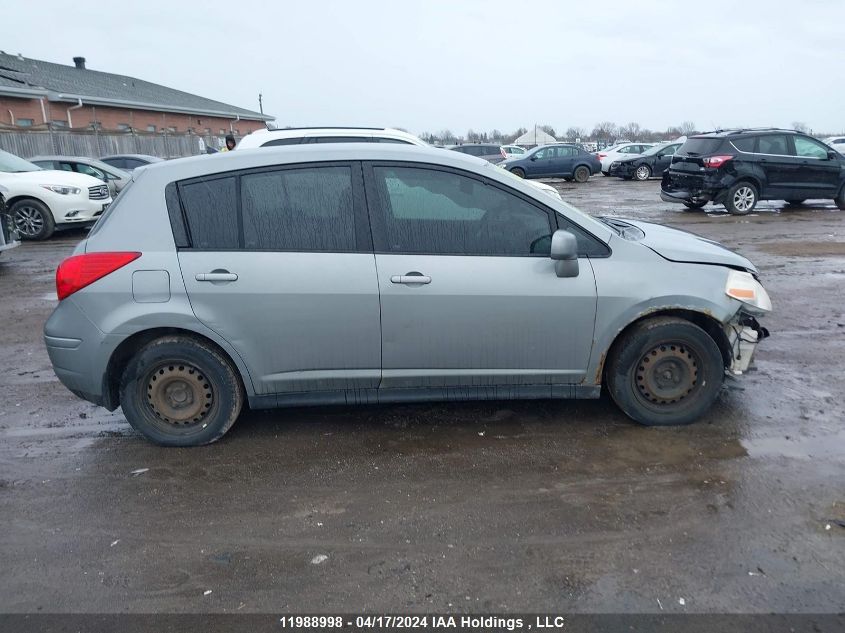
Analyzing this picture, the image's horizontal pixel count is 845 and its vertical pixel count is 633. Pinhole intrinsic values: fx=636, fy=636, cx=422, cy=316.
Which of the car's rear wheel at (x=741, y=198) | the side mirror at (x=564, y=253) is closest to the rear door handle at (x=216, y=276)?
the side mirror at (x=564, y=253)

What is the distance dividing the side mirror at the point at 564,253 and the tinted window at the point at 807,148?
43.4 ft

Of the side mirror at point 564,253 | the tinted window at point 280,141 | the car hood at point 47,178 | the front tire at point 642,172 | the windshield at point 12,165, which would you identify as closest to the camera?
the side mirror at point 564,253

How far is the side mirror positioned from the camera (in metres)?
3.78

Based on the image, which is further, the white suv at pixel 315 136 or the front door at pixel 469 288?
the white suv at pixel 315 136

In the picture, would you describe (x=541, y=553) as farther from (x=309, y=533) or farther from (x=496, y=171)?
(x=496, y=171)

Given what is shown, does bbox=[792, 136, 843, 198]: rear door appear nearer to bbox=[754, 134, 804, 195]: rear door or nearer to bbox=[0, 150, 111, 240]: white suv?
bbox=[754, 134, 804, 195]: rear door

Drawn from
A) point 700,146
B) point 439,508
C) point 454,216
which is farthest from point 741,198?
point 439,508

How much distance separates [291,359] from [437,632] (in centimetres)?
193

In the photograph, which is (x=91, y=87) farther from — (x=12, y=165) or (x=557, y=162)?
(x=557, y=162)

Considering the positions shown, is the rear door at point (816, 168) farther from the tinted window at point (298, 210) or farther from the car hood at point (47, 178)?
the car hood at point (47, 178)

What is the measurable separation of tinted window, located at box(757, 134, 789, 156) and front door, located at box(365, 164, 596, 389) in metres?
12.6

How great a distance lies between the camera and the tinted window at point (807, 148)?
1430 centimetres

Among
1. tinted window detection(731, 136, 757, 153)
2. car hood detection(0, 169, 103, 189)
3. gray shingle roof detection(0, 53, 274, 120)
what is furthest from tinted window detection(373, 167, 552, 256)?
gray shingle roof detection(0, 53, 274, 120)

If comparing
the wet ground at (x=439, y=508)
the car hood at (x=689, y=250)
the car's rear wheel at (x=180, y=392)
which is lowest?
the wet ground at (x=439, y=508)
